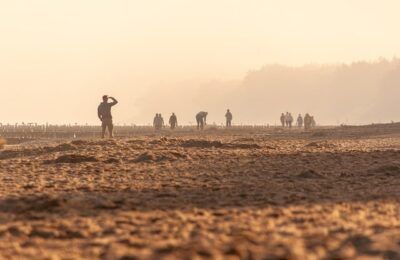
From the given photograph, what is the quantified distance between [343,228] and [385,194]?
2.55m

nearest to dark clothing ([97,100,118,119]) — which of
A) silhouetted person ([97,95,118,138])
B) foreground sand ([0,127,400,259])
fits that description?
silhouetted person ([97,95,118,138])

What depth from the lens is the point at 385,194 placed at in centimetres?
706

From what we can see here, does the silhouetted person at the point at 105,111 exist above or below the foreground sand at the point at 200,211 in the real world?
above

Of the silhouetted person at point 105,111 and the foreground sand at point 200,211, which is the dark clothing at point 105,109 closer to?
the silhouetted person at point 105,111

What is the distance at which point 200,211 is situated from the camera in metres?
5.75

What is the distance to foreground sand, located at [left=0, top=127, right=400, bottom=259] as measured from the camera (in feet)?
13.5

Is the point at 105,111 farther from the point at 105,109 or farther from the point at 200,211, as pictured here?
the point at 200,211

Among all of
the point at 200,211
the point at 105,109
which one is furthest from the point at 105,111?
the point at 200,211

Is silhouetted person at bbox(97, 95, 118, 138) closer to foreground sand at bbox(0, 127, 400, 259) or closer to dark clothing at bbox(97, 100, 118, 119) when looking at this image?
dark clothing at bbox(97, 100, 118, 119)

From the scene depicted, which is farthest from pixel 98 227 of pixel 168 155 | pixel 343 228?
pixel 168 155

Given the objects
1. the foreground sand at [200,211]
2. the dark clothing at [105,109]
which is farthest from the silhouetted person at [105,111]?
the foreground sand at [200,211]

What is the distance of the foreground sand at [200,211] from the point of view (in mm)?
4129

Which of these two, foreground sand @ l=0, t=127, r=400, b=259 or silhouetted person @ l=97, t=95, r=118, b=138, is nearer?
foreground sand @ l=0, t=127, r=400, b=259

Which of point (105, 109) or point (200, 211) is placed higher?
point (105, 109)
